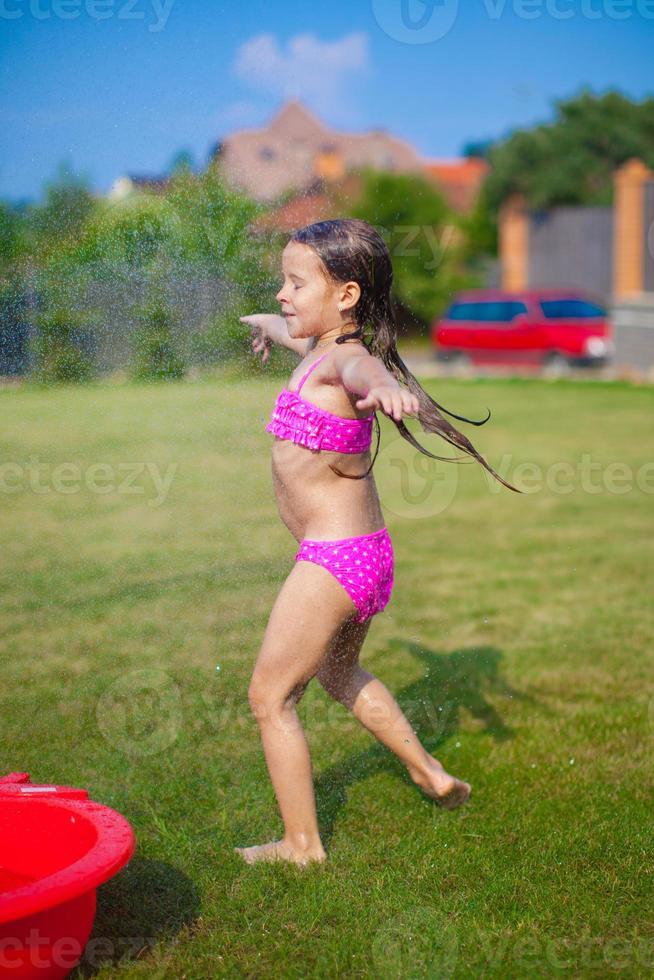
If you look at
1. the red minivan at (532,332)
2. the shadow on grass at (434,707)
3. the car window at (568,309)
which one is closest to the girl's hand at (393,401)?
the shadow on grass at (434,707)

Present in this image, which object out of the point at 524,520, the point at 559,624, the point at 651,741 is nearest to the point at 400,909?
the point at 651,741

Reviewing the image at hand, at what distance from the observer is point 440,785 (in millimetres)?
2570

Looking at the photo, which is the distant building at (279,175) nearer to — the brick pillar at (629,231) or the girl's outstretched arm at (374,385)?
the girl's outstretched arm at (374,385)

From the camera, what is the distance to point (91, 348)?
Result: 9.75 feet

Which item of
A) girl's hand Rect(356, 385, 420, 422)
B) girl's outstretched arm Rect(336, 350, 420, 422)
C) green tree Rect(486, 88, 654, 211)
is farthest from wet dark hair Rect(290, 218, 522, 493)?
green tree Rect(486, 88, 654, 211)

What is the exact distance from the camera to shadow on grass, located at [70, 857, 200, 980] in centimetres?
201

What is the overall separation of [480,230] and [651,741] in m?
31.6

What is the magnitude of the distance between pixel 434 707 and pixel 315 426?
1.37 meters
